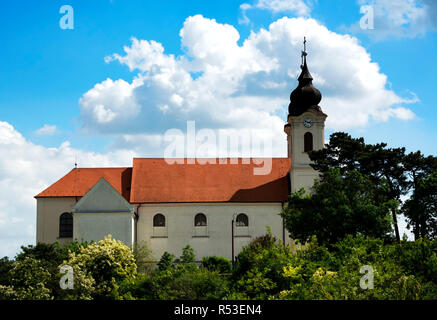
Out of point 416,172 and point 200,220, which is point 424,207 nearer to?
point 416,172

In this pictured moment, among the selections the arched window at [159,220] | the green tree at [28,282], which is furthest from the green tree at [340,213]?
the green tree at [28,282]

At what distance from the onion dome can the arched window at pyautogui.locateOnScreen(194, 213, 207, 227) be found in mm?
11998

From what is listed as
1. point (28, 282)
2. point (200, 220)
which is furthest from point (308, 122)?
point (28, 282)

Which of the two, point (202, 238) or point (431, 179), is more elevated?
point (431, 179)

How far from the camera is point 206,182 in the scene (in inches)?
2157

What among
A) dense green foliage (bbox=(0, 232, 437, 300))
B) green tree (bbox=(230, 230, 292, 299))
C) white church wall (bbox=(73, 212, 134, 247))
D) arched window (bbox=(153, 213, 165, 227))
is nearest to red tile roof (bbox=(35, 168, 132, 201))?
arched window (bbox=(153, 213, 165, 227))

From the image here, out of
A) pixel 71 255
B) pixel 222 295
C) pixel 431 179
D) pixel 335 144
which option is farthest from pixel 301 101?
pixel 222 295

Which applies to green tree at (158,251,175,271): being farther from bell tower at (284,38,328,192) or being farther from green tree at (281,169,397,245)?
bell tower at (284,38,328,192)

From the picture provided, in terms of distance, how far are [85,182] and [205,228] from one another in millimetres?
11518

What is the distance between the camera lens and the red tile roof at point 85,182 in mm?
53250

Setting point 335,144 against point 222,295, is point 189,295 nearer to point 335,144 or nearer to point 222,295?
point 222,295
